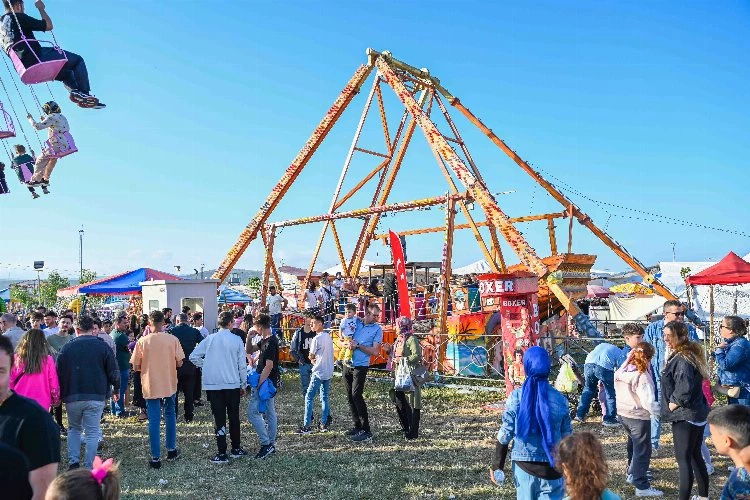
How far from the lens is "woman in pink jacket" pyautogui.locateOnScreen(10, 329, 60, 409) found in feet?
19.7

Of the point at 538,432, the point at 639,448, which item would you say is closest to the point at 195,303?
the point at 639,448

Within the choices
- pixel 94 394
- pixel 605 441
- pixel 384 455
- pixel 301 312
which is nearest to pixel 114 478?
pixel 94 394

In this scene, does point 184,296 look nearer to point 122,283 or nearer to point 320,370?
point 122,283

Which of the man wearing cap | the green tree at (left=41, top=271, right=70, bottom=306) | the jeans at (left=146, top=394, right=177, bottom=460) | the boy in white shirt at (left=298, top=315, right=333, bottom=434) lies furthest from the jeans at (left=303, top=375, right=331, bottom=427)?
the green tree at (left=41, top=271, right=70, bottom=306)

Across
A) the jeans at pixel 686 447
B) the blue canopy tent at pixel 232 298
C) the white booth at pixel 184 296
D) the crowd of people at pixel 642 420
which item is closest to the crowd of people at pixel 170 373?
the crowd of people at pixel 642 420

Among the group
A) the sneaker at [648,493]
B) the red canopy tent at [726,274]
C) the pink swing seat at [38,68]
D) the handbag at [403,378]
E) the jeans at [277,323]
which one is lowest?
the sneaker at [648,493]

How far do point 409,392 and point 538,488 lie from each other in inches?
172

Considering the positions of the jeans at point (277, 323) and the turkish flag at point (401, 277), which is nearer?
the turkish flag at point (401, 277)

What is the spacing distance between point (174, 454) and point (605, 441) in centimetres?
560

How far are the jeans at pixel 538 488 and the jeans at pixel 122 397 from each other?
8010 millimetres

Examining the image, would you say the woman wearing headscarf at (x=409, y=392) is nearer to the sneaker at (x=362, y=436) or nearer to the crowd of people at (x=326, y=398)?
the crowd of people at (x=326, y=398)

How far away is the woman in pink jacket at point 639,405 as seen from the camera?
5.71 metres

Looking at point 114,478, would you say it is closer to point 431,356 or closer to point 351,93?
point 431,356

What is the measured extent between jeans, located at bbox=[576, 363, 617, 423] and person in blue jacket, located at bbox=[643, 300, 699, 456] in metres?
0.66
